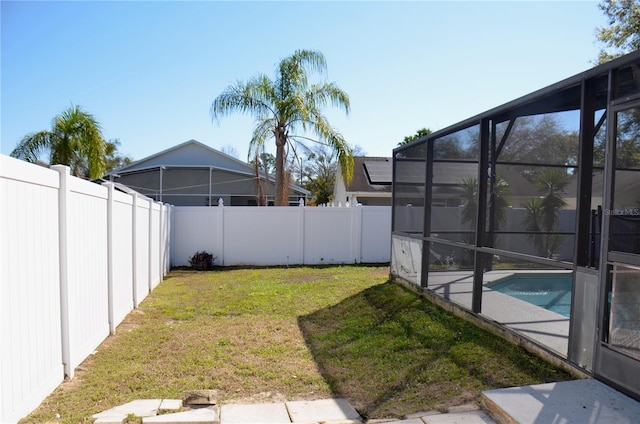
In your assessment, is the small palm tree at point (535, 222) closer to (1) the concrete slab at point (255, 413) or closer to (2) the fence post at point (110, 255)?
(1) the concrete slab at point (255, 413)

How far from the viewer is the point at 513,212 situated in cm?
514

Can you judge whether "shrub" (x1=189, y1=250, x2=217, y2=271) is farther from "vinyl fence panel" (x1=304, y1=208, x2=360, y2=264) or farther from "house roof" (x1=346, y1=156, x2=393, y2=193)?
"house roof" (x1=346, y1=156, x2=393, y2=193)

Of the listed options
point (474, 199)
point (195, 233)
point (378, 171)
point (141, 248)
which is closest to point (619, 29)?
point (378, 171)

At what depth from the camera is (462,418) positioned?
2.93m

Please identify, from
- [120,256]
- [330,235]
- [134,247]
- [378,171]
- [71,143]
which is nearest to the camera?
[120,256]

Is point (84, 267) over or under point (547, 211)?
under

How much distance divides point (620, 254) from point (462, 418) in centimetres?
171

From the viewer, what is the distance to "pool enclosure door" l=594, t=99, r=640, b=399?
3023 mm

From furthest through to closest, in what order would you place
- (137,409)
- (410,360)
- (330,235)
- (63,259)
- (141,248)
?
(330,235) < (141,248) < (410,360) < (63,259) < (137,409)

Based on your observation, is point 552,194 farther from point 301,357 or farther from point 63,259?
point 63,259

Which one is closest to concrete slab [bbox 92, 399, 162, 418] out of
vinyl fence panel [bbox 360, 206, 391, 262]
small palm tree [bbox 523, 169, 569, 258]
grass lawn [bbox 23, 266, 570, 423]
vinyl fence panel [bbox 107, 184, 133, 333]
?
grass lawn [bbox 23, 266, 570, 423]

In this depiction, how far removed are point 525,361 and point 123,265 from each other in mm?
5003

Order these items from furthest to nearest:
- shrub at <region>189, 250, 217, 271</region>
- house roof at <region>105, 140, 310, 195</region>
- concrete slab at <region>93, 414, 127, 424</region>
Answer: house roof at <region>105, 140, 310, 195</region>
shrub at <region>189, 250, 217, 271</region>
concrete slab at <region>93, 414, 127, 424</region>

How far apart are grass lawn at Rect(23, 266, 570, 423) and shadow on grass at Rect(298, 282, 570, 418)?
0.04ft
